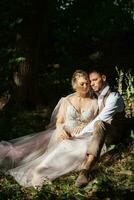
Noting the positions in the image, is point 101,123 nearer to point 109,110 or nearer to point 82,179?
point 109,110

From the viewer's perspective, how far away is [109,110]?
28.3 ft

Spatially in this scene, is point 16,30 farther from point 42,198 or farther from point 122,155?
point 42,198

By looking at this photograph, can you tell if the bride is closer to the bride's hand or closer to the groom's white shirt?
the bride's hand

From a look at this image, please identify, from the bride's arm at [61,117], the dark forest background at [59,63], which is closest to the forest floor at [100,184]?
the dark forest background at [59,63]

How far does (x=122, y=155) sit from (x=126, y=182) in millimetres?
946

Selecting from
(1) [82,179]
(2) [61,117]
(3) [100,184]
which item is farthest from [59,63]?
(3) [100,184]

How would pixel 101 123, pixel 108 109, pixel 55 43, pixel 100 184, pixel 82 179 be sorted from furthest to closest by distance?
pixel 55 43 < pixel 108 109 < pixel 101 123 < pixel 82 179 < pixel 100 184

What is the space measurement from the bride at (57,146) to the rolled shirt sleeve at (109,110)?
0.12 meters

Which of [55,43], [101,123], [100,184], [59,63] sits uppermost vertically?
[55,43]

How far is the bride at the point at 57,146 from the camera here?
8555 millimetres

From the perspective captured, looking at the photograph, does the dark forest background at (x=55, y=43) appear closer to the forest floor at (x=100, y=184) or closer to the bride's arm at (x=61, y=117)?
the bride's arm at (x=61, y=117)

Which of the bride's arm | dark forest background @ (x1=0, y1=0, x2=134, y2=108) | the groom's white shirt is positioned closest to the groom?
the groom's white shirt

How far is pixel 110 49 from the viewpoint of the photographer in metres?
17.4

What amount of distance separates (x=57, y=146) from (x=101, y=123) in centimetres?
95
